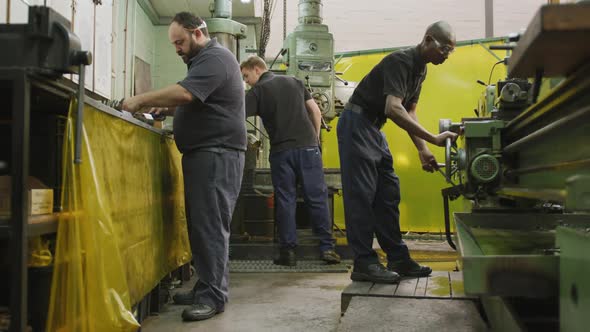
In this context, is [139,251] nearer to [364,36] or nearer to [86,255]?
[86,255]

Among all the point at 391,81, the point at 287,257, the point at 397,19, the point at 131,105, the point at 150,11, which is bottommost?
the point at 287,257

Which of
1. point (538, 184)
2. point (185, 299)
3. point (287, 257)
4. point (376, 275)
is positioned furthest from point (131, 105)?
point (287, 257)

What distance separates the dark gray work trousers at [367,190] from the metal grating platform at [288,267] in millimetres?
879

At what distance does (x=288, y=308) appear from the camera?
242 cm

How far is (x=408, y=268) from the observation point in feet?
8.14

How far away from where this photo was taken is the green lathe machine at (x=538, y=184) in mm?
933

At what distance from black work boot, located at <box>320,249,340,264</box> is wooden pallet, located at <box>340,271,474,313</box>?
113 centimetres

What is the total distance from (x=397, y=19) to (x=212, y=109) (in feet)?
18.2

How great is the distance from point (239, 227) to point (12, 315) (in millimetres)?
2681

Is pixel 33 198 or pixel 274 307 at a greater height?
pixel 33 198

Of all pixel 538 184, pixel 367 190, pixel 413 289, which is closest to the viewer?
pixel 538 184

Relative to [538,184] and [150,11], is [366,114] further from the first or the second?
[150,11]

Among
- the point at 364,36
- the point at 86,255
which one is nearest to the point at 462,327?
the point at 86,255

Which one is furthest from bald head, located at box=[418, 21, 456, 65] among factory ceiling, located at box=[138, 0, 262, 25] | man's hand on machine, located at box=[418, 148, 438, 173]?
factory ceiling, located at box=[138, 0, 262, 25]
